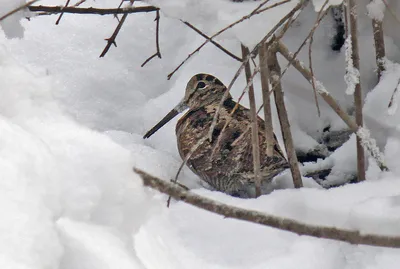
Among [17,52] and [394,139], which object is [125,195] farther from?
[17,52]

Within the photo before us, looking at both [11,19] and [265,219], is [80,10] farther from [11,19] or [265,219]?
[265,219]

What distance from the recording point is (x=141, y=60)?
12.6 feet

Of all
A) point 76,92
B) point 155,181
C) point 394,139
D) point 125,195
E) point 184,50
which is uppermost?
point 155,181

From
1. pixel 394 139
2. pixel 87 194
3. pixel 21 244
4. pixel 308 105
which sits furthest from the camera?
pixel 308 105

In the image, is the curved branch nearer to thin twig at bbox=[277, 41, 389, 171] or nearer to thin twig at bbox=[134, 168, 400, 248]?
thin twig at bbox=[277, 41, 389, 171]

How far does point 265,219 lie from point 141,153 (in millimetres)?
2173

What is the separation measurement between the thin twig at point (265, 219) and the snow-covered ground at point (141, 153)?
19 cm

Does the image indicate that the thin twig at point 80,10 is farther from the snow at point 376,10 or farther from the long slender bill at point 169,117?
the snow at point 376,10

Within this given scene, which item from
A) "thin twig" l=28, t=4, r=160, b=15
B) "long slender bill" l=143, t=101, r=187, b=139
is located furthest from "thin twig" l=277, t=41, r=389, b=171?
"long slender bill" l=143, t=101, r=187, b=139

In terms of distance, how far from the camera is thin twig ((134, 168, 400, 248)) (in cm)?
110

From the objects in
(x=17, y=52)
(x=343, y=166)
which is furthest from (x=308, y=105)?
(x=17, y=52)

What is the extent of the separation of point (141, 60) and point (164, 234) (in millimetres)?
1561

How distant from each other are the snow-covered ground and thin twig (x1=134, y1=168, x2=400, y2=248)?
19 centimetres

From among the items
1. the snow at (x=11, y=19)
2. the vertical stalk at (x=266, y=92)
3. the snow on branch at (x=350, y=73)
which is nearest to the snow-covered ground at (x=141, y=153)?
the snow at (x=11, y=19)
